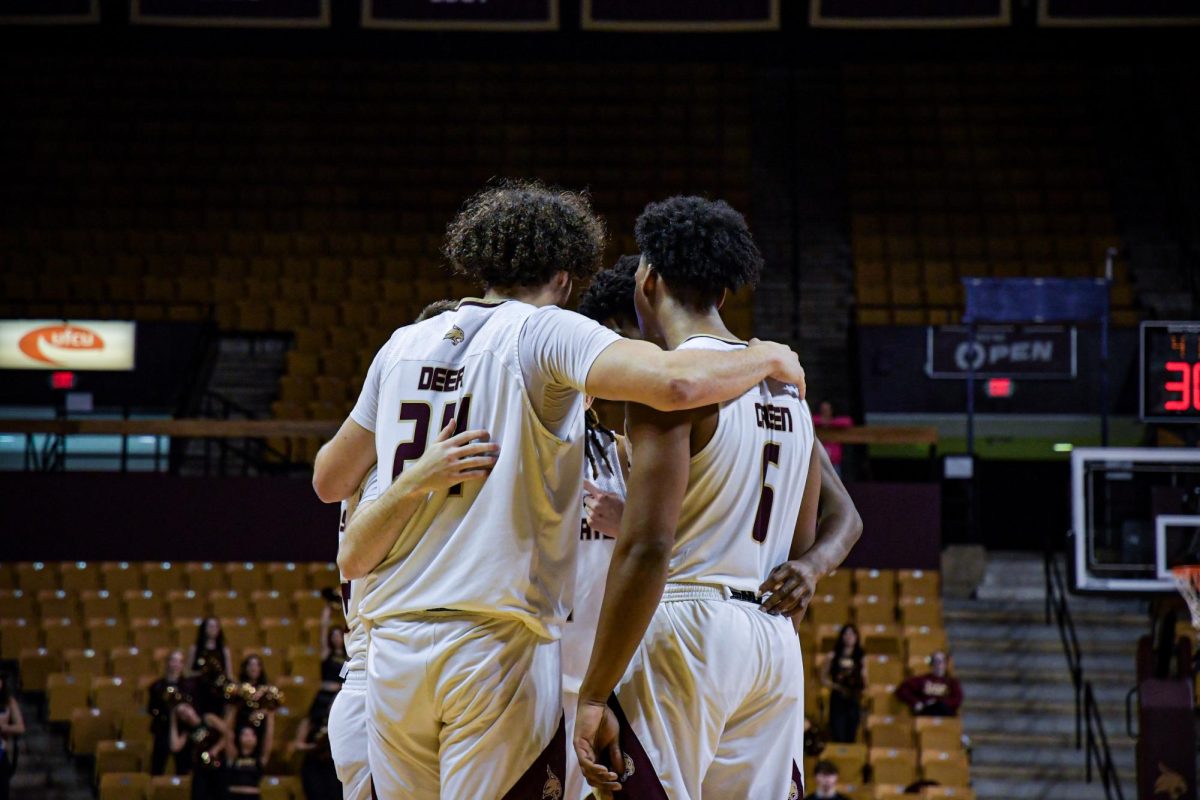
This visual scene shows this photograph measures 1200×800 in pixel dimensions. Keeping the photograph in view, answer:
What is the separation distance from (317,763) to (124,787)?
1367mm

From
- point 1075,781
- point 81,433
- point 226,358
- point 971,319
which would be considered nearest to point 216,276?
point 226,358

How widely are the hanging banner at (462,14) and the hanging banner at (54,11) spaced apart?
2748 mm

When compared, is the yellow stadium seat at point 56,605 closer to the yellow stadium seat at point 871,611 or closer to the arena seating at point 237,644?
the arena seating at point 237,644

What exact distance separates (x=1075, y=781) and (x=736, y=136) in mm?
11265

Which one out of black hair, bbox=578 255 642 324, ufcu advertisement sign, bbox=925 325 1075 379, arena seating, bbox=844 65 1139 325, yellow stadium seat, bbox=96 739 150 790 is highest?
arena seating, bbox=844 65 1139 325

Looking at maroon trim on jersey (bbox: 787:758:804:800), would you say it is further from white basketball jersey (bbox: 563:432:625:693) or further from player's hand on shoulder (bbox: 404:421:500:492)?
player's hand on shoulder (bbox: 404:421:500:492)

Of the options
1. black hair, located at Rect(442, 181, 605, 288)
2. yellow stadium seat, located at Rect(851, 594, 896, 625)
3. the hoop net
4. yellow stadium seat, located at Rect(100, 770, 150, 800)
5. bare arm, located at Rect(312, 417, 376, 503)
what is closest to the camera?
black hair, located at Rect(442, 181, 605, 288)

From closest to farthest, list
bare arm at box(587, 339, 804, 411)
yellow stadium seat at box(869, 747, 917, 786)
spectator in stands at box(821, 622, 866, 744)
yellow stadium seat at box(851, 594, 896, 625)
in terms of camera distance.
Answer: bare arm at box(587, 339, 804, 411) < yellow stadium seat at box(869, 747, 917, 786) < spectator in stands at box(821, 622, 866, 744) < yellow stadium seat at box(851, 594, 896, 625)

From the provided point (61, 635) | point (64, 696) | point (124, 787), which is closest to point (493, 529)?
point (124, 787)

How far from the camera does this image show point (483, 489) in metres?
3.01

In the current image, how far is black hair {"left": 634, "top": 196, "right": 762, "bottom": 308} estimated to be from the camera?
316cm

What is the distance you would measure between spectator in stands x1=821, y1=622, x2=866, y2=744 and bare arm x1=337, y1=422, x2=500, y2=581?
878 cm

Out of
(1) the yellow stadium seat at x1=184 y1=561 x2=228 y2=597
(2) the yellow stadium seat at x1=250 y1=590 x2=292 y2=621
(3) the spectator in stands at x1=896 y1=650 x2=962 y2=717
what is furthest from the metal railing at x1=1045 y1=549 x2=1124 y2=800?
(1) the yellow stadium seat at x1=184 y1=561 x2=228 y2=597

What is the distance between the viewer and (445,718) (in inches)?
118
